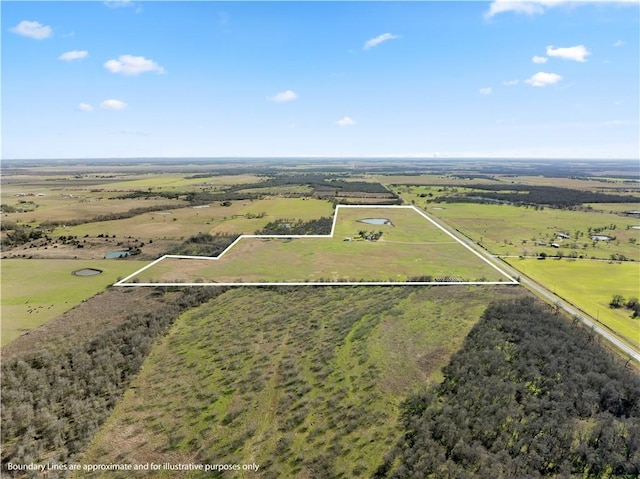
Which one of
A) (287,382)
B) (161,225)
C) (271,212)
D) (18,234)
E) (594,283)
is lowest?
(287,382)

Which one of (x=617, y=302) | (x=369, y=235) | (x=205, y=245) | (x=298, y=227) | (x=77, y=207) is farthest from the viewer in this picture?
(x=77, y=207)

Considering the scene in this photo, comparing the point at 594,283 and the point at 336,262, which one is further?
Answer: the point at 336,262

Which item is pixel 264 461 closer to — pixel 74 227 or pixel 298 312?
pixel 298 312

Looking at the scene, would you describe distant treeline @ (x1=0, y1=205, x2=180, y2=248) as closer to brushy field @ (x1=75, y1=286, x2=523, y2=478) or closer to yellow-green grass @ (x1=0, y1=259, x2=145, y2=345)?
yellow-green grass @ (x1=0, y1=259, x2=145, y2=345)

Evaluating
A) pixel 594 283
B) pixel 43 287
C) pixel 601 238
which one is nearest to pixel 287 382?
pixel 43 287

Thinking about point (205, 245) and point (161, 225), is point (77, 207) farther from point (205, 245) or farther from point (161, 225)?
point (205, 245)

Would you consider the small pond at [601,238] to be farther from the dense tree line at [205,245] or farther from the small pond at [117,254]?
the small pond at [117,254]
